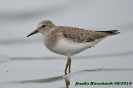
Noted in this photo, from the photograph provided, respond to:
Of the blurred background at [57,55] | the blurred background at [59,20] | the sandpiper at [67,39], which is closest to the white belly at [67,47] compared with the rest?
the sandpiper at [67,39]

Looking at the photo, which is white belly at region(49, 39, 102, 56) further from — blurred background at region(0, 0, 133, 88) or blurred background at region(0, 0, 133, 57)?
blurred background at region(0, 0, 133, 57)

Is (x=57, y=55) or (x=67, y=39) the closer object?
(x=67, y=39)

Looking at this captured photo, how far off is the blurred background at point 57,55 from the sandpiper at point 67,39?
1.41ft

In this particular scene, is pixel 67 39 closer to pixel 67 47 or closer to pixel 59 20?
pixel 67 47

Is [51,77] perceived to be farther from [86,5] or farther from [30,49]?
[86,5]

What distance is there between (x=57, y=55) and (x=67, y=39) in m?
1.45

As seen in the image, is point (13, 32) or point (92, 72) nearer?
point (92, 72)

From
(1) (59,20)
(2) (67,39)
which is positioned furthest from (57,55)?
(1) (59,20)

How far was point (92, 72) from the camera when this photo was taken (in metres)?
8.88

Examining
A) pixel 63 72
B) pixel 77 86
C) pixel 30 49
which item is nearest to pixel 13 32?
pixel 30 49

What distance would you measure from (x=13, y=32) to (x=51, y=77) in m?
3.95

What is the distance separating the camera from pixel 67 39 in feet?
29.6

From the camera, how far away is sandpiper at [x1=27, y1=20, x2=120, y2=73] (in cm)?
896

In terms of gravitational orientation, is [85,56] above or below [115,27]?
below
